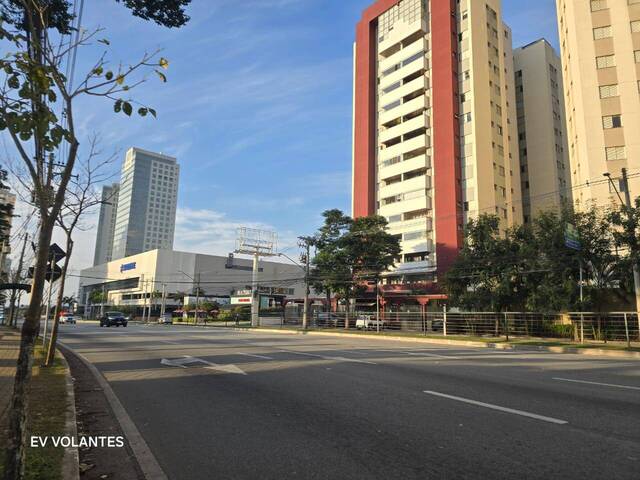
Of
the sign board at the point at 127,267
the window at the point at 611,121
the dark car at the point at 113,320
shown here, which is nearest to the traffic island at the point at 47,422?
the dark car at the point at 113,320

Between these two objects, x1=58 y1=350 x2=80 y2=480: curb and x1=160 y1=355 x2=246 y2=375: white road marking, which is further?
x1=160 y1=355 x2=246 y2=375: white road marking

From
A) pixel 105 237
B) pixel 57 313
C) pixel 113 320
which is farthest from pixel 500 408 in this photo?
pixel 105 237

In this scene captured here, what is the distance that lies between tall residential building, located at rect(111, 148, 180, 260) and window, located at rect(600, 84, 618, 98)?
132350 mm

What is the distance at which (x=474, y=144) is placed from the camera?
5469 centimetres

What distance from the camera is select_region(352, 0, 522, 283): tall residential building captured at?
54438 millimetres

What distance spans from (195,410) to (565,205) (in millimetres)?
29763

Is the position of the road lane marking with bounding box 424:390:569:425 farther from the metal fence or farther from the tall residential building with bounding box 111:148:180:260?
the tall residential building with bounding box 111:148:180:260

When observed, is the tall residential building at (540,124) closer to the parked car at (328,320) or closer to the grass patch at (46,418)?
the parked car at (328,320)

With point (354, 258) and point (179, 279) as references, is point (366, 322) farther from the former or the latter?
point (179, 279)

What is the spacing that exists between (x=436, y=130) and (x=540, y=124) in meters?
20.1

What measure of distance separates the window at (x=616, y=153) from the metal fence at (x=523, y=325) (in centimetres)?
2098

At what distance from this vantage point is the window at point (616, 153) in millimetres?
40503

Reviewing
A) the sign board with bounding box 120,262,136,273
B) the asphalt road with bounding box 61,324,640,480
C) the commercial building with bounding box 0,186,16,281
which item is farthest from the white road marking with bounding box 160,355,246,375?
the sign board with bounding box 120,262,136,273

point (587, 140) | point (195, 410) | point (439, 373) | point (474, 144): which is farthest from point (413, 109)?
point (195, 410)
